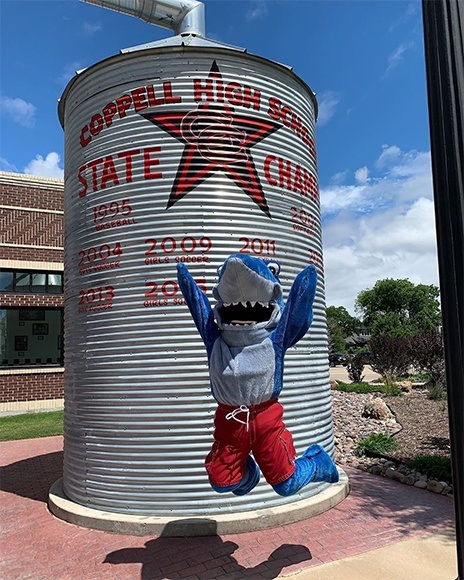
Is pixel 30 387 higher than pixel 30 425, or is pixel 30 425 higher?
pixel 30 387

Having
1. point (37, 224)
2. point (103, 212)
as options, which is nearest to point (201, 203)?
point (103, 212)

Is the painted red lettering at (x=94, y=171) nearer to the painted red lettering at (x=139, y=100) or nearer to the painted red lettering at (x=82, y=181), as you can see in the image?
the painted red lettering at (x=82, y=181)

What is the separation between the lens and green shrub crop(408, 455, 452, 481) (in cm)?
802

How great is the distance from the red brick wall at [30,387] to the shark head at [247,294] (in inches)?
636

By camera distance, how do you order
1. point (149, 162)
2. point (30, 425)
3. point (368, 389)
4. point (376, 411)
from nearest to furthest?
point (149, 162)
point (376, 411)
point (30, 425)
point (368, 389)

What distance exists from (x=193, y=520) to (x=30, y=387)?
47.6 feet

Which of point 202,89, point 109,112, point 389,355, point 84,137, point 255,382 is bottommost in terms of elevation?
point 389,355

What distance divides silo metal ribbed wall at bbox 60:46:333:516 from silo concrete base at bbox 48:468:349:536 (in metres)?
0.12

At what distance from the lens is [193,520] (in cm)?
563

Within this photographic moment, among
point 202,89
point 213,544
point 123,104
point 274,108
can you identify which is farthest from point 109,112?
point 213,544

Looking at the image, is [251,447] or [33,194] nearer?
[251,447]

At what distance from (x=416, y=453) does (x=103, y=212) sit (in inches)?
305

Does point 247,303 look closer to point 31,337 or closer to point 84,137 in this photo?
point 84,137

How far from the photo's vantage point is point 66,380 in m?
7.09
